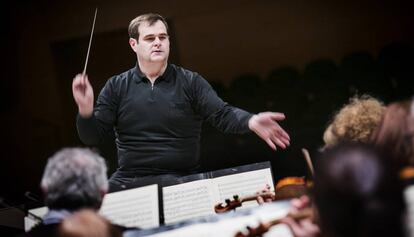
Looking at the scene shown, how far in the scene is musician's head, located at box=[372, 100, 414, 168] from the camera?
1893 mm

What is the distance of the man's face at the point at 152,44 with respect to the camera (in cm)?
275

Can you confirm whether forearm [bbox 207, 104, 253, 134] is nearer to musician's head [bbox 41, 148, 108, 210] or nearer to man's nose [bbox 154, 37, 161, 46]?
man's nose [bbox 154, 37, 161, 46]

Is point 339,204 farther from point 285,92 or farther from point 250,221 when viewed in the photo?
point 285,92

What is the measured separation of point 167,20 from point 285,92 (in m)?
1.02

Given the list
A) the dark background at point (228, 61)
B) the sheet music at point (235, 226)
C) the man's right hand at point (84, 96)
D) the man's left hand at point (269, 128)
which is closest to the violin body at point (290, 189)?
the man's left hand at point (269, 128)

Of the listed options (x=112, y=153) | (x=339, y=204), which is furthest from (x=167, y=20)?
(x=339, y=204)

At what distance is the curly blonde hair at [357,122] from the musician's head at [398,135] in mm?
219

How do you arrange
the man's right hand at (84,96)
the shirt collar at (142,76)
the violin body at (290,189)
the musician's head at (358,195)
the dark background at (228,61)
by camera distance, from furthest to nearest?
the dark background at (228,61)
the shirt collar at (142,76)
the man's right hand at (84,96)
the violin body at (290,189)
the musician's head at (358,195)

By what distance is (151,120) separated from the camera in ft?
8.80

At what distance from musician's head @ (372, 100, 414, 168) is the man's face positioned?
53.0 inches

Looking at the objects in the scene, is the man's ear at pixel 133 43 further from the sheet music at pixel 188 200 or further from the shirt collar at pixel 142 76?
the sheet music at pixel 188 200

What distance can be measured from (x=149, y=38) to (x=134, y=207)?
1.03m

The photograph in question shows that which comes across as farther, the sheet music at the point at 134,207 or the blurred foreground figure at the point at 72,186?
the sheet music at the point at 134,207

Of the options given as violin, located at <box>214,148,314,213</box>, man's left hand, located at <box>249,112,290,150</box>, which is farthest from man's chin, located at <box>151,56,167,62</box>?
violin, located at <box>214,148,314,213</box>
